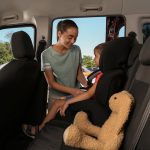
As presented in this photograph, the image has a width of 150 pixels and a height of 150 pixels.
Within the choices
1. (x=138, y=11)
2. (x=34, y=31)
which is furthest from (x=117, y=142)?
(x=34, y=31)

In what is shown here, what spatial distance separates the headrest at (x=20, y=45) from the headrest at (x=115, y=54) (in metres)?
0.57

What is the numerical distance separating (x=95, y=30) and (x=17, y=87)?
1492mm

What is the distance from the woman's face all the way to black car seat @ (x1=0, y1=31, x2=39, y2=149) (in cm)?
34

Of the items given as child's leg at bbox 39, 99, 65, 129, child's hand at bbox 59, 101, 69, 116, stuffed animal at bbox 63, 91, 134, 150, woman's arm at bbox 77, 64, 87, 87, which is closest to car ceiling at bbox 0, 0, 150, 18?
woman's arm at bbox 77, 64, 87, 87

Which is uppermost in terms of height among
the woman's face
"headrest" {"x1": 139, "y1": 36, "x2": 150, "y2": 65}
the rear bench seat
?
"headrest" {"x1": 139, "y1": 36, "x2": 150, "y2": 65}

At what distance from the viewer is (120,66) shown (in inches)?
80.5

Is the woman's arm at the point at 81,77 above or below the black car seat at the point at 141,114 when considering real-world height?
below

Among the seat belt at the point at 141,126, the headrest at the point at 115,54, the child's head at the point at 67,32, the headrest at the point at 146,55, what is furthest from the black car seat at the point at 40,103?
the seat belt at the point at 141,126

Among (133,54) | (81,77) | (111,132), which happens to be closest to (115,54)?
(133,54)

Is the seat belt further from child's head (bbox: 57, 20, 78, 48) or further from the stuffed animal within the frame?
child's head (bbox: 57, 20, 78, 48)

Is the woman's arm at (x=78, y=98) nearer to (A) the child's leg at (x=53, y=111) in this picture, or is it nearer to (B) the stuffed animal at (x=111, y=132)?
(A) the child's leg at (x=53, y=111)

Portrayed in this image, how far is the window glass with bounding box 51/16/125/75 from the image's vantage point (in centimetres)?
338

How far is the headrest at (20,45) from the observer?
2.29 metres

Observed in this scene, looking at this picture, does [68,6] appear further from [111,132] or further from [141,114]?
[141,114]
